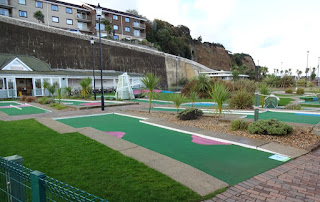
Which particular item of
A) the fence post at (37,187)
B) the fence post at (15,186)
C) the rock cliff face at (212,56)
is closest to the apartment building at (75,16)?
the rock cliff face at (212,56)

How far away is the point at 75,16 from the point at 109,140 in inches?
2041

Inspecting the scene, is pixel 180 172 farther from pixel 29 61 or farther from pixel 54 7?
pixel 54 7

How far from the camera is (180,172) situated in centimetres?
420

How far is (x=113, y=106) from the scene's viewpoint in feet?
52.8

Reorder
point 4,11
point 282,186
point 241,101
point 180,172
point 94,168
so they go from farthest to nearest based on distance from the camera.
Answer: point 4,11 < point 241,101 < point 94,168 < point 180,172 < point 282,186

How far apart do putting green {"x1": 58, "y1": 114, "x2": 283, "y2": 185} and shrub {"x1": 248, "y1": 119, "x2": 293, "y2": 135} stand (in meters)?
1.37

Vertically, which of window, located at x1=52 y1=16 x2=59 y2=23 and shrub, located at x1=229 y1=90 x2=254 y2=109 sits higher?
window, located at x1=52 y1=16 x2=59 y2=23

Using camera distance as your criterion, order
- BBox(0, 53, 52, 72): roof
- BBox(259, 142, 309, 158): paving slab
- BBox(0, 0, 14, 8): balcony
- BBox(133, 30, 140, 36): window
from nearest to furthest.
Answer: BBox(259, 142, 309, 158): paving slab
BBox(0, 53, 52, 72): roof
BBox(0, 0, 14, 8): balcony
BBox(133, 30, 140, 36): window

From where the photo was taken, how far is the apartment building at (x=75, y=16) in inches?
1719

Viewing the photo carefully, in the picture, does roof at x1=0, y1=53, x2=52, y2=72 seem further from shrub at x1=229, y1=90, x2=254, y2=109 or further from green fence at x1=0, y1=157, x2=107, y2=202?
green fence at x1=0, y1=157, x2=107, y2=202

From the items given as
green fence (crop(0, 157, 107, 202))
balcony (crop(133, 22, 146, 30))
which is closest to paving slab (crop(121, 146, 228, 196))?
green fence (crop(0, 157, 107, 202))

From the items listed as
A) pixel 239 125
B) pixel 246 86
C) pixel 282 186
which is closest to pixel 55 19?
pixel 246 86

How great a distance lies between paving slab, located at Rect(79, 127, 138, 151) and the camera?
591cm

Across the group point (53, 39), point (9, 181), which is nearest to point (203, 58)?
point (53, 39)
